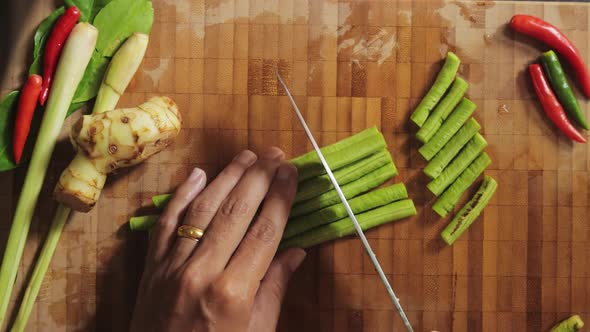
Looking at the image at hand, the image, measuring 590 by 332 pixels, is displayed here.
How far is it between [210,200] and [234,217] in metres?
0.18

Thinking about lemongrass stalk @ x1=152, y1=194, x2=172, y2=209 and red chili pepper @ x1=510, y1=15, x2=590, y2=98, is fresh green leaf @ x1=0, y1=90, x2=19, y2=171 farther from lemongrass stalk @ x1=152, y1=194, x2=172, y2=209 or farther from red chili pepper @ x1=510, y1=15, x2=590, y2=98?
red chili pepper @ x1=510, y1=15, x2=590, y2=98

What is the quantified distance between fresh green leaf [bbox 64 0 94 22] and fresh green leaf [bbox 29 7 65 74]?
0.05 m

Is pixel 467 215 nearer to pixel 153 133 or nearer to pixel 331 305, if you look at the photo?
pixel 331 305

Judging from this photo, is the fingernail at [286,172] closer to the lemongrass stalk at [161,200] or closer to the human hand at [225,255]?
the human hand at [225,255]

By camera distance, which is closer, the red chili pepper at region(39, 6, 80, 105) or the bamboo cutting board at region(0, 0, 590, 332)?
the red chili pepper at region(39, 6, 80, 105)

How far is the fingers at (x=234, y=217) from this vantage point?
2.67 meters

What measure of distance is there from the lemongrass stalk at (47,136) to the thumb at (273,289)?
1268 millimetres

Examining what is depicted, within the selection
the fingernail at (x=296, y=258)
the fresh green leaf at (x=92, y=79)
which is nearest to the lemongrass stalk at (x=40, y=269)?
the fresh green leaf at (x=92, y=79)

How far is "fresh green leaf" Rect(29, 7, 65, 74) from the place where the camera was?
2.88 m

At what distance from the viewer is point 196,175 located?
2.95 m

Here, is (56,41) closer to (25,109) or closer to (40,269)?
(25,109)

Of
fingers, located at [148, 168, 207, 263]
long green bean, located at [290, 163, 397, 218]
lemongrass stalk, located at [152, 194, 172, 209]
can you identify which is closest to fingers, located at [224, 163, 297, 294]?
long green bean, located at [290, 163, 397, 218]

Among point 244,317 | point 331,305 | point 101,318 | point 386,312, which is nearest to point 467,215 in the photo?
point 386,312

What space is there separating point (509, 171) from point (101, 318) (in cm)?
236
